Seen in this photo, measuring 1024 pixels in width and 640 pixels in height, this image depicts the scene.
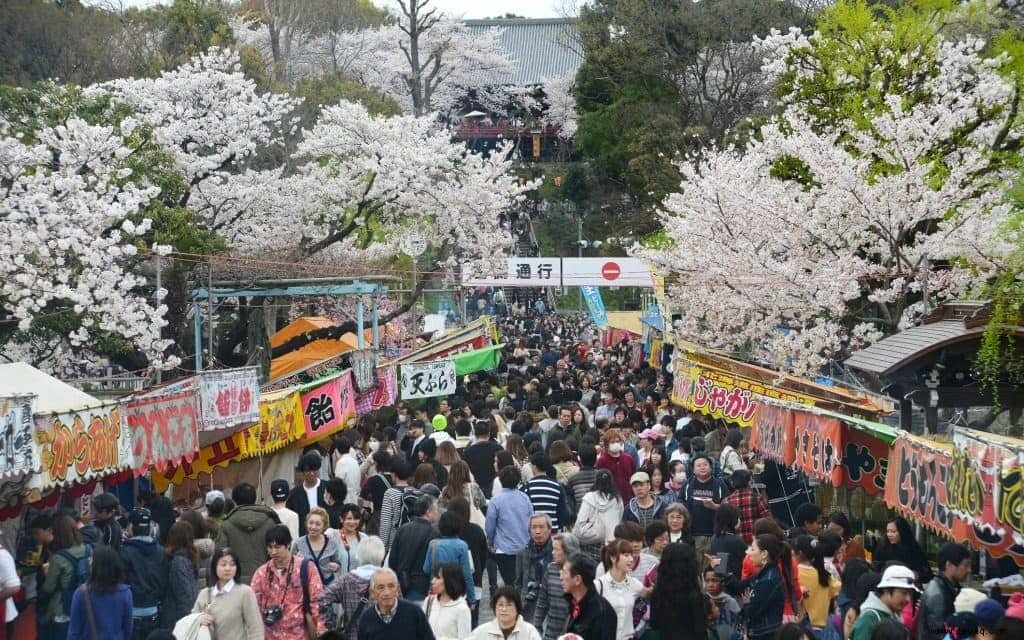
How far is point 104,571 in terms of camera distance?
8594mm

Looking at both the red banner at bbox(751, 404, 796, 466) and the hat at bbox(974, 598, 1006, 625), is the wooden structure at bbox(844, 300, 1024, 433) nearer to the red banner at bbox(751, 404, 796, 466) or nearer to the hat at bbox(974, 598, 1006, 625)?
the red banner at bbox(751, 404, 796, 466)

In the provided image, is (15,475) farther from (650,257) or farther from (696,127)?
(696,127)

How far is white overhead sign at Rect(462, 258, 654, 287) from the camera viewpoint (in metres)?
32.5

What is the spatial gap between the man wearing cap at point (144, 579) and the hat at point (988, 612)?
18.0ft

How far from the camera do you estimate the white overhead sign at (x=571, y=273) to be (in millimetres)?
32469

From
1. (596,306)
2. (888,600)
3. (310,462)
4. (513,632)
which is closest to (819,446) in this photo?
(888,600)

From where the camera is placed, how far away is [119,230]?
20.4 m

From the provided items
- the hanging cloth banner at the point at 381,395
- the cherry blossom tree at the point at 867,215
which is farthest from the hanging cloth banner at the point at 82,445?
the cherry blossom tree at the point at 867,215

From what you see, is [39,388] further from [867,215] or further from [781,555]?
[867,215]

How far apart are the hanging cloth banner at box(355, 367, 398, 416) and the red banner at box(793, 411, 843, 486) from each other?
387 inches

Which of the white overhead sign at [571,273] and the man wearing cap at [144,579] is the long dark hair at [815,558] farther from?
the white overhead sign at [571,273]

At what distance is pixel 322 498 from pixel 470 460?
2.15 meters

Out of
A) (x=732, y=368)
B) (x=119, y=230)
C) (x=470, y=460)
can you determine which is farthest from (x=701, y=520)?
(x=119, y=230)

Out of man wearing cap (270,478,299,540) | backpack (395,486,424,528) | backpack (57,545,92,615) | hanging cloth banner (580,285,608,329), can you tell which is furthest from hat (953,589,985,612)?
hanging cloth banner (580,285,608,329)
